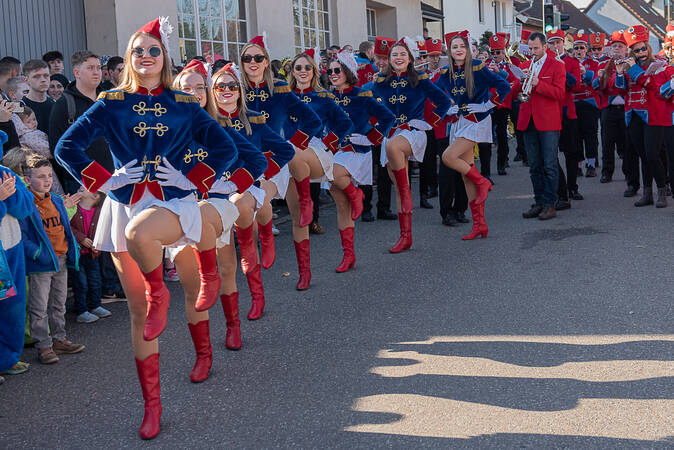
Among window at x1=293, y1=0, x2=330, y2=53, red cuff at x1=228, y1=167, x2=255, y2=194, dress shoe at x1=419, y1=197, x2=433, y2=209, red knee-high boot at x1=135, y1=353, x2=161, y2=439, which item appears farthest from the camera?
window at x1=293, y1=0, x2=330, y2=53

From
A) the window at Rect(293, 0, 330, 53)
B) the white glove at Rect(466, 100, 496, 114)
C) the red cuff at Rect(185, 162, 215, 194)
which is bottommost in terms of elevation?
the red cuff at Rect(185, 162, 215, 194)

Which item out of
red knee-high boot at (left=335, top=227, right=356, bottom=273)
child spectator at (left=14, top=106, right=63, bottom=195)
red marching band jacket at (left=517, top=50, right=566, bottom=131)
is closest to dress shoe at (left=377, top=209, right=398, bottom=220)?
red marching band jacket at (left=517, top=50, right=566, bottom=131)

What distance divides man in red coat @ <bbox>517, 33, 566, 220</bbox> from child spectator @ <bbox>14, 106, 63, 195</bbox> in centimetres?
570

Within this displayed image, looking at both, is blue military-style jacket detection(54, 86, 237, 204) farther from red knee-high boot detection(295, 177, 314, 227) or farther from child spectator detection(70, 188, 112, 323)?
red knee-high boot detection(295, 177, 314, 227)

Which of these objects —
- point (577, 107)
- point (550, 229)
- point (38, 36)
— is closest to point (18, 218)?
point (550, 229)

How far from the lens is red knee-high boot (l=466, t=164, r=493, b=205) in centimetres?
916

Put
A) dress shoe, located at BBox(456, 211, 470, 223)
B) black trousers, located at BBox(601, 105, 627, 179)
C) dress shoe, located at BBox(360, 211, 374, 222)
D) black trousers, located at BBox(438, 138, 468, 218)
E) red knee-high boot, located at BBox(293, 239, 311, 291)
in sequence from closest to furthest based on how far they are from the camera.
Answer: red knee-high boot, located at BBox(293, 239, 311, 291) → black trousers, located at BBox(438, 138, 468, 218) → dress shoe, located at BBox(456, 211, 470, 223) → dress shoe, located at BBox(360, 211, 374, 222) → black trousers, located at BBox(601, 105, 627, 179)

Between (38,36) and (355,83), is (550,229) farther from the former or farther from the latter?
(38,36)

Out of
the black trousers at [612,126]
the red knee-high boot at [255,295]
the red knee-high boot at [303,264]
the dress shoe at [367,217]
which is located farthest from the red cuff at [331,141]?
the black trousers at [612,126]

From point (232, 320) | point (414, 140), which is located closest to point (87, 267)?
point (232, 320)

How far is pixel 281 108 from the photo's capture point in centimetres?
696

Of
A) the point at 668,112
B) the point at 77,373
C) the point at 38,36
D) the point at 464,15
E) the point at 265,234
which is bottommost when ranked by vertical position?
the point at 77,373

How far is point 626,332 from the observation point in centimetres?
546

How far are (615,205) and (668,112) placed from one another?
4.67 feet
